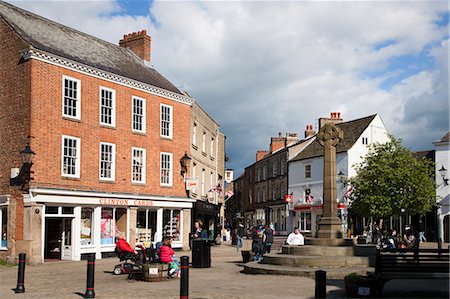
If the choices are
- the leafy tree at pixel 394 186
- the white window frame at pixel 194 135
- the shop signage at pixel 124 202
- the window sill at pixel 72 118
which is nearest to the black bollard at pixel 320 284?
the shop signage at pixel 124 202

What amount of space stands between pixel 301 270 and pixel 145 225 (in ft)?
49.6

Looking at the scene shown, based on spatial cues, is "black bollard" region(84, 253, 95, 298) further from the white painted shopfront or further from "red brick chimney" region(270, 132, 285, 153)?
"red brick chimney" region(270, 132, 285, 153)

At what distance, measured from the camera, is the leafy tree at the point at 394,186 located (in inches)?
1598

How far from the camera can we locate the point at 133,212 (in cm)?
2973

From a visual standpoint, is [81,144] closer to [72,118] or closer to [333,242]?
[72,118]

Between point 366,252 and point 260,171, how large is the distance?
46.6m

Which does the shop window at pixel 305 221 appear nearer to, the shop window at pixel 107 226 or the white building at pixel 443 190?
the white building at pixel 443 190

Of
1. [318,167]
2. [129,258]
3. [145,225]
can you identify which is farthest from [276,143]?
[129,258]

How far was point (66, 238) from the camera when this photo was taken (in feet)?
87.9

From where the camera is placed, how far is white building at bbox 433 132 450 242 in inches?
1806

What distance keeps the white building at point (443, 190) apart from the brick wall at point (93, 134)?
23332mm

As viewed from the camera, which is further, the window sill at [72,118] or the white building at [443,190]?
the white building at [443,190]

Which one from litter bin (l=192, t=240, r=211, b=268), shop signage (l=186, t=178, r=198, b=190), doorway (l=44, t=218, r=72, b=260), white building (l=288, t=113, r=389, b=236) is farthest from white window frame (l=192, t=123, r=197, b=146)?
litter bin (l=192, t=240, r=211, b=268)

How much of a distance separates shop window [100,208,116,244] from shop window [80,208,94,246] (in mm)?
725
